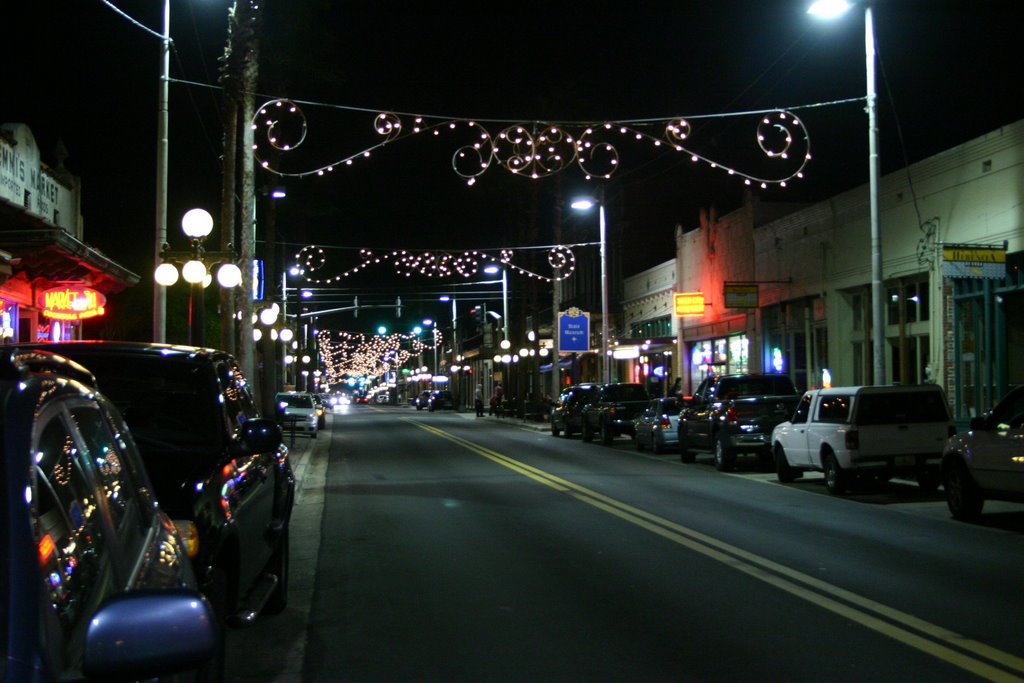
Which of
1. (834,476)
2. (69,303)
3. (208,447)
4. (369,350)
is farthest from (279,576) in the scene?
(369,350)

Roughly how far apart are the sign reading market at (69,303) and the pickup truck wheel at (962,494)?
49.8 feet

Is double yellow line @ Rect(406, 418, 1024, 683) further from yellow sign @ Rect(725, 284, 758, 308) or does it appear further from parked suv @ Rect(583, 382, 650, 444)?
yellow sign @ Rect(725, 284, 758, 308)

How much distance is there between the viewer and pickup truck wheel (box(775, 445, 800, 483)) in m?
20.7

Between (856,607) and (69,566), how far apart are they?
715 cm

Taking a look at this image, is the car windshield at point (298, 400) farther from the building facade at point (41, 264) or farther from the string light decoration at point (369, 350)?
the string light decoration at point (369, 350)

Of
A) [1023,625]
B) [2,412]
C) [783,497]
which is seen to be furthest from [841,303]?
[2,412]

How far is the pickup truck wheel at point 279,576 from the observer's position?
28.1 feet

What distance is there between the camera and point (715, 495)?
1808 cm

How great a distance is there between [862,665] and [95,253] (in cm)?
1496

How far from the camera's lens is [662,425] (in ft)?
96.4

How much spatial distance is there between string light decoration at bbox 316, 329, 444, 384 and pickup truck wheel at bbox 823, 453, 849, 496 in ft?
328

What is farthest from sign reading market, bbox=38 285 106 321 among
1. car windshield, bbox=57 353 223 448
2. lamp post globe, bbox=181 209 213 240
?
car windshield, bbox=57 353 223 448

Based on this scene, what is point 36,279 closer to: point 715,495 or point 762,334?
point 715,495

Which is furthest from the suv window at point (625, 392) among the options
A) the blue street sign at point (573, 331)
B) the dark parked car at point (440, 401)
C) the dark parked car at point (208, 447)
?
the dark parked car at point (440, 401)
